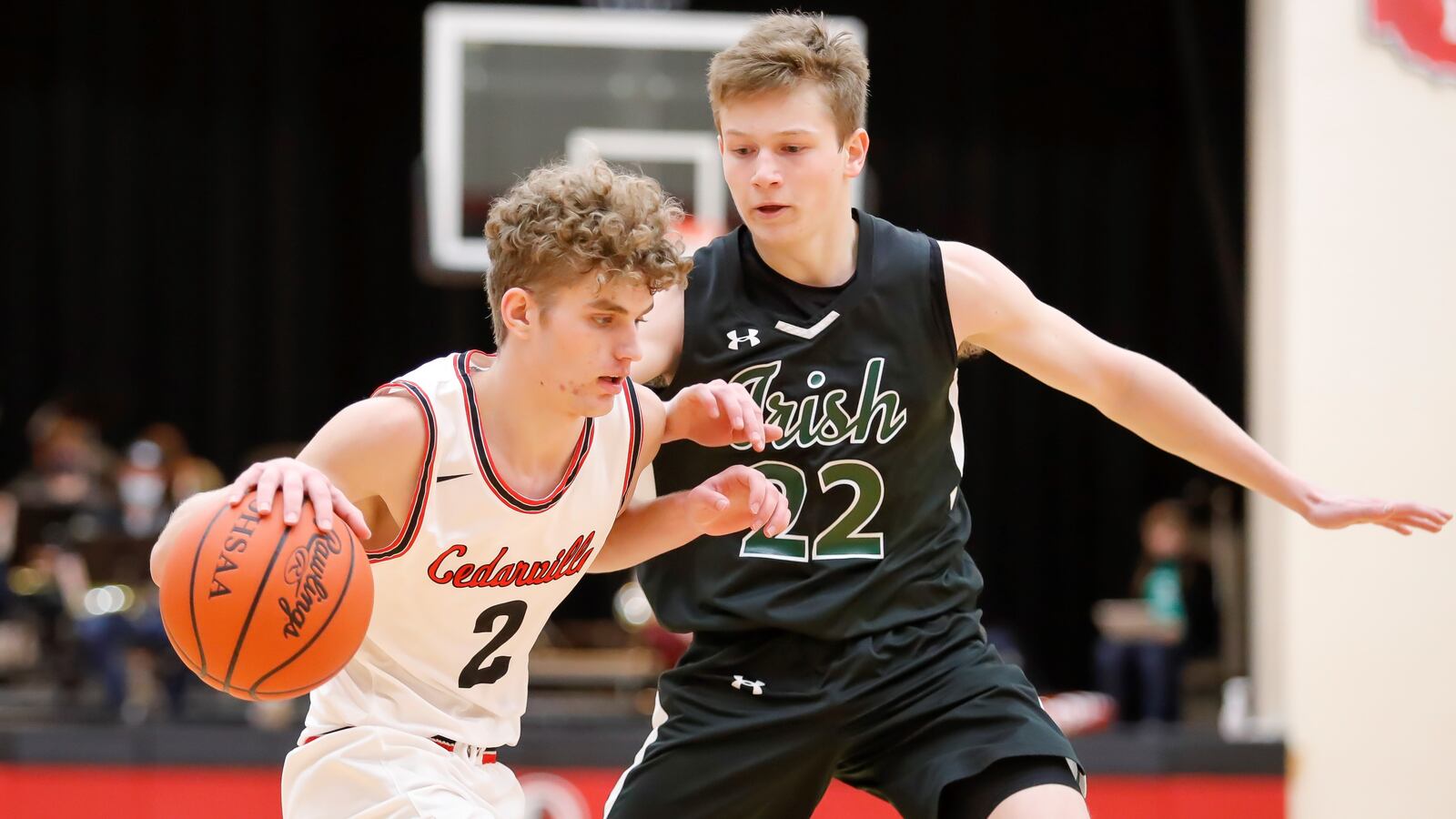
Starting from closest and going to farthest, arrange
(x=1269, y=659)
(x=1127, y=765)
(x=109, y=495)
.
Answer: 1. (x=1127, y=765)
2. (x=1269, y=659)
3. (x=109, y=495)

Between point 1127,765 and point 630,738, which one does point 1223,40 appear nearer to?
point 1127,765

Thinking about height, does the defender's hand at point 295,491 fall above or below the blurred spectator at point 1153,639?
above

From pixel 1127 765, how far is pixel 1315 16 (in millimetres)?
3465

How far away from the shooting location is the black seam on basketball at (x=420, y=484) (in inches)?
114

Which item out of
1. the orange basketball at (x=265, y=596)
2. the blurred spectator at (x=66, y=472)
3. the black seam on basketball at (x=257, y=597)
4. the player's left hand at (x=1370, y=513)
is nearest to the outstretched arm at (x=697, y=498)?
the orange basketball at (x=265, y=596)

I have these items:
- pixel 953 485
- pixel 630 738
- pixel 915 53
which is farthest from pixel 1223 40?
pixel 953 485

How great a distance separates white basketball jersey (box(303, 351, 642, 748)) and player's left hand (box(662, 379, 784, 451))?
151 mm

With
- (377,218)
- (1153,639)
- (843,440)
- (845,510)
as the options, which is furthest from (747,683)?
(377,218)

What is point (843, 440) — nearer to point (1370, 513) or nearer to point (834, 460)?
point (834, 460)

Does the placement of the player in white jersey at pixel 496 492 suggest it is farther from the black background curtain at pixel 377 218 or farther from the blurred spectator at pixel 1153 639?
the black background curtain at pixel 377 218

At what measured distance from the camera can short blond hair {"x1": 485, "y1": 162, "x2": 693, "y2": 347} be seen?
2922 mm

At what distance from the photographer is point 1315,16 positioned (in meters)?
6.94

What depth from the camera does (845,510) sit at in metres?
3.30

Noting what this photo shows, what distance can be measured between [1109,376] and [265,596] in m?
1.84
